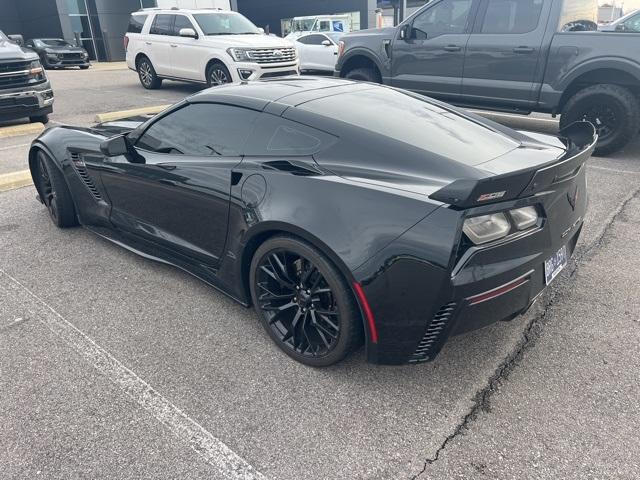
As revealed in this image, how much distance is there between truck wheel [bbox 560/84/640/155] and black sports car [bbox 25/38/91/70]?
805 inches

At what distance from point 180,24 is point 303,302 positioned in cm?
1060

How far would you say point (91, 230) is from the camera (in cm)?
418

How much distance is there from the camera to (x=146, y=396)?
2547 mm

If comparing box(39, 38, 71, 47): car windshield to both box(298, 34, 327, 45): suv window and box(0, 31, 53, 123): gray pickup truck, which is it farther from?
box(0, 31, 53, 123): gray pickup truck

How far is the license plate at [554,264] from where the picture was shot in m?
2.51

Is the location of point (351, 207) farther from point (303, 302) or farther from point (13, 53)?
point (13, 53)

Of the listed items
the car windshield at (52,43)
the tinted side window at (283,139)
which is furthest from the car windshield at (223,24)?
the car windshield at (52,43)

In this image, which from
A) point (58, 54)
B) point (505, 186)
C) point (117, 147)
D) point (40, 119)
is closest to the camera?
point (505, 186)

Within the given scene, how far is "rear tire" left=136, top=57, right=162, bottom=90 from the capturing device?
12602 millimetres

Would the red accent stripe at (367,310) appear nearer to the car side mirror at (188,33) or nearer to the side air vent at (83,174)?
the side air vent at (83,174)

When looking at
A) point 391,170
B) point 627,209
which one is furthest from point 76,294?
point 627,209

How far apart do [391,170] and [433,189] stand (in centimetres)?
27

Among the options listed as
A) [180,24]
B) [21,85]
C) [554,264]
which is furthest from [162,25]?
[554,264]

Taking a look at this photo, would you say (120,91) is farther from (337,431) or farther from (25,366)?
(337,431)
